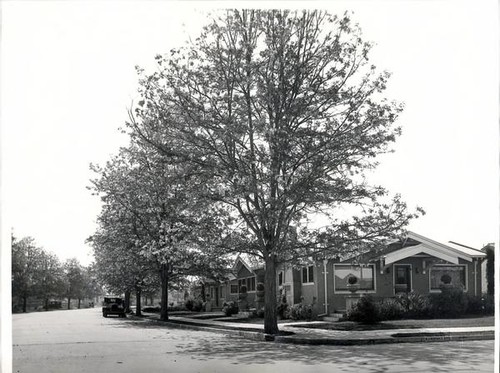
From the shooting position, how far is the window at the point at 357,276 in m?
30.7

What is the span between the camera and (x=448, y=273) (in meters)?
31.5

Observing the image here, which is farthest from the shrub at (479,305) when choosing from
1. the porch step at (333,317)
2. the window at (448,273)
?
the porch step at (333,317)

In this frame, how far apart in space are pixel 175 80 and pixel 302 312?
47.8 feet

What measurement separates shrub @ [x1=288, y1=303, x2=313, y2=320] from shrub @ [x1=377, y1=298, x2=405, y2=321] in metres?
4.08

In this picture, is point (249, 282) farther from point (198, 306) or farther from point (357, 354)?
point (357, 354)

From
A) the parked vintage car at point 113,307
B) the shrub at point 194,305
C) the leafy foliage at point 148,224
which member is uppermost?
the leafy foliage at point 148,224

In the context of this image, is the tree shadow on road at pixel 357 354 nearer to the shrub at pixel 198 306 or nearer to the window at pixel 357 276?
the window at pixel 357 276

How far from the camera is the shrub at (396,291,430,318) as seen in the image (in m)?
26.2

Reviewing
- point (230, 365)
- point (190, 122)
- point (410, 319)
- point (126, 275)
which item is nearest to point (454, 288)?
point (410, 319)

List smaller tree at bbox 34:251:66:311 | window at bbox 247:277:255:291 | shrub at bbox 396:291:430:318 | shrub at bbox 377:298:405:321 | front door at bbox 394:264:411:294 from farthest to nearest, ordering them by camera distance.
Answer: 1. smaller tree at bbox 34:251:66:311
2. window at bbox 247:277:255:291
3. front door at bbox 394:264:411:294
4. shrub at bbox 396:291:430:318
5. shrub at bbox 377:298:405:321

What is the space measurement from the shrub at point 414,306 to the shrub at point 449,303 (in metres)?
0.34

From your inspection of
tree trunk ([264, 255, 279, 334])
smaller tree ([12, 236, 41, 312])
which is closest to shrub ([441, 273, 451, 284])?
tree trunk ([264, 255, 279, 334])

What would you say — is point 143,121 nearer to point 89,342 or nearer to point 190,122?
point 190,122

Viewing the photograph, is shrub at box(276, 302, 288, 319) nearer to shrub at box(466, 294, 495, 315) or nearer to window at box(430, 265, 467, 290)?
window at box(430, 265, 467, 290)
